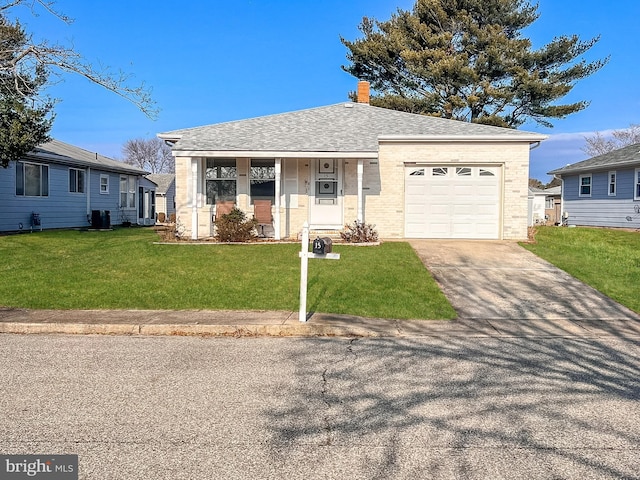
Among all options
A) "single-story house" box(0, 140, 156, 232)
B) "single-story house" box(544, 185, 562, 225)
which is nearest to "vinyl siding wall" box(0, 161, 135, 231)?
"single-story house" box(0, 140, 156, 232)

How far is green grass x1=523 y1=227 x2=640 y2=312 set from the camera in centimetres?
990

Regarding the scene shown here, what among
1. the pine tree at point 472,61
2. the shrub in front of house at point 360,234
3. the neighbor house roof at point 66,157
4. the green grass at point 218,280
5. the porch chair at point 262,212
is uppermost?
the pine tree at point 472,61

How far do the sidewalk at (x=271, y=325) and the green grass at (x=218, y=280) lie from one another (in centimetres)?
42

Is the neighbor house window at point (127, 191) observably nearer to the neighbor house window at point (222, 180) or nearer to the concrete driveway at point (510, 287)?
the neighbor house window at point (222, 180)

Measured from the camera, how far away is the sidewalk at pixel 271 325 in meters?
6.91

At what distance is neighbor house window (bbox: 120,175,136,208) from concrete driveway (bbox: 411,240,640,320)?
1955cm

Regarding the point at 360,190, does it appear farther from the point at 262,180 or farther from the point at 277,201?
the point at 262,180

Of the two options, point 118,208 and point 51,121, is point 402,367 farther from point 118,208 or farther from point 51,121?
point 118,208

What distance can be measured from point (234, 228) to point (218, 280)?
4986mm

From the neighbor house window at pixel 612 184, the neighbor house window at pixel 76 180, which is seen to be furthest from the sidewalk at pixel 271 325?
the neighbor house window at pixel 612 184

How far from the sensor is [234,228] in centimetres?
1476

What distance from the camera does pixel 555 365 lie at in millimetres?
5516

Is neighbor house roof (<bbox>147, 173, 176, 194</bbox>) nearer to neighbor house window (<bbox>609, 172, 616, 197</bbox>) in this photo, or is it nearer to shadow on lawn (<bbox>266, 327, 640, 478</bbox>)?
neighbor house window (<bbox>609, 172, 616, 197</bbox>)

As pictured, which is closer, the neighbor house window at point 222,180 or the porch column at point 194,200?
the porch column at point 194,200
